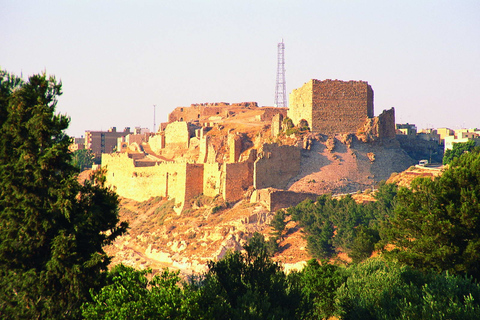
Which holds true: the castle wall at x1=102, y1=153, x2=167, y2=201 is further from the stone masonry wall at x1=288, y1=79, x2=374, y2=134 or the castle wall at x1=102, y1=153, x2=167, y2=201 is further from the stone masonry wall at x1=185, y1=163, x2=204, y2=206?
the stone masonry wall at x1=288, y1=79, x2=374, y2=134

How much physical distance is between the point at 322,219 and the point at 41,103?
27.2 m

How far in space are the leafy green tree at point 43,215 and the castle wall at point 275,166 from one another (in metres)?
27.8

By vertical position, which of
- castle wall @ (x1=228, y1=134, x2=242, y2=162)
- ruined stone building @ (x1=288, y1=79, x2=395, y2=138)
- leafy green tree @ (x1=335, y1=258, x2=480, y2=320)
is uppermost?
ruined stone building @ (x1=288, y1=79, x2=395, y2=138)

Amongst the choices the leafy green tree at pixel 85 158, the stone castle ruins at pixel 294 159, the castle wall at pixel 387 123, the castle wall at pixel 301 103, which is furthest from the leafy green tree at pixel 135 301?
the leafy green tree at pixel 85 158

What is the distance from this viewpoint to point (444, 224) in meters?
24.2

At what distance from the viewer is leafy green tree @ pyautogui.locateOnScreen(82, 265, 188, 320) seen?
594 inches

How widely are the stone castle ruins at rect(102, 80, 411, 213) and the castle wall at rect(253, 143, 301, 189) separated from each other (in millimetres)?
77

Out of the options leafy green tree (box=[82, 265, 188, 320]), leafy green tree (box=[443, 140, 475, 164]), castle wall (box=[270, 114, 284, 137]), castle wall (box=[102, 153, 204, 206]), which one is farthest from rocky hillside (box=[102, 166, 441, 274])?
leafy green tree (box=[82, 265, 188, 320])

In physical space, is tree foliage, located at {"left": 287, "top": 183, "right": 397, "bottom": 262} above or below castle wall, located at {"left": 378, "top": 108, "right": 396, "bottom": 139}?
below

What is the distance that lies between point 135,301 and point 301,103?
40.0m

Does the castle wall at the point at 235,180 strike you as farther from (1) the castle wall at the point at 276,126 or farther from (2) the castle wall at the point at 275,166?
(1) the castle wall at the point at 276,126

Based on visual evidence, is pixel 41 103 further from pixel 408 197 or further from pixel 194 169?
pixel 194 169

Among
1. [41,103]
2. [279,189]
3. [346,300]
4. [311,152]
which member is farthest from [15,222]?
[311,152]

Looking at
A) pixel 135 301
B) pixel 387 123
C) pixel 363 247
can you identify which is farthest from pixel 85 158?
pixel 135 301
